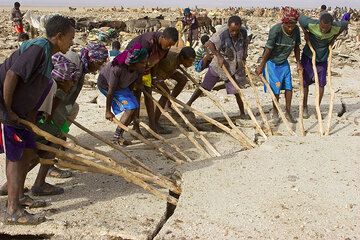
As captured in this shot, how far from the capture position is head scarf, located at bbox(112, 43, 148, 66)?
13.9 ft

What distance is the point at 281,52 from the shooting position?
5.43 metres

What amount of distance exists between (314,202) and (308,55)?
3.10 m

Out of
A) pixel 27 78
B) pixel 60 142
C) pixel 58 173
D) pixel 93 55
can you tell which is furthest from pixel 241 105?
pixel 27 78

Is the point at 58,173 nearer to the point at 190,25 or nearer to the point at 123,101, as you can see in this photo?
the point at 123,101

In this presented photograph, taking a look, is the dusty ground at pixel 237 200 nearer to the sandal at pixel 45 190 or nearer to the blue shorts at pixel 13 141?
the sandal at pixel 45 190

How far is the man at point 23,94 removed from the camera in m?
2.67

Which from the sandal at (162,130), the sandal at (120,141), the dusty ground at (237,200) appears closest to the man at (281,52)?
the sandal at (162,130)

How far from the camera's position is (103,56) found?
3.84 metres

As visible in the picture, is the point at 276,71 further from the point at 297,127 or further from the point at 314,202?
the point at 314,202

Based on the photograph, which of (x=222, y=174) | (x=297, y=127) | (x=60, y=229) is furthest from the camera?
(x=297, y=127)

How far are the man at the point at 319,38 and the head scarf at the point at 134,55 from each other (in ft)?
7.49

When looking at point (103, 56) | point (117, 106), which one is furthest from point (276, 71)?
point (103, 56)

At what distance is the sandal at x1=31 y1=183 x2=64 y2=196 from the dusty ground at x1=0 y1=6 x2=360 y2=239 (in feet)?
0.23

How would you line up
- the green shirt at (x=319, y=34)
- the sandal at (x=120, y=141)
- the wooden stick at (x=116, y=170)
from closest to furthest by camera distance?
the wooden stick at (x=116, y=170), the sandal at (x=120, y=141), the green shirt at (x=319, y=34)
